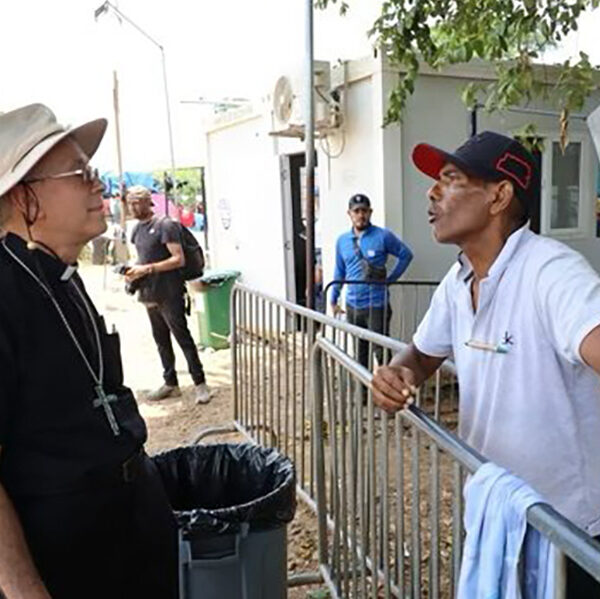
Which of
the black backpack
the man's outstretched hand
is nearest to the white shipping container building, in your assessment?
the black backpack

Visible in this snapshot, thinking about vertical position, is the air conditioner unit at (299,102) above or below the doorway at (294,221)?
above

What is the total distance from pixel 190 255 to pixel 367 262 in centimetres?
165

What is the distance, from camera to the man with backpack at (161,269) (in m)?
5.72

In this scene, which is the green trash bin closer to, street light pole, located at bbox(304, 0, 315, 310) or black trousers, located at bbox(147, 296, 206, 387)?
black trousers, located at bbox(147, 296, 206, 387)

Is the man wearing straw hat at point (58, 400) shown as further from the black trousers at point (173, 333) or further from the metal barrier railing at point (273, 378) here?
the black trousers at point (173, 333)

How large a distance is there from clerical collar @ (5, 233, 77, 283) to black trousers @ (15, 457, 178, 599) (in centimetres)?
53

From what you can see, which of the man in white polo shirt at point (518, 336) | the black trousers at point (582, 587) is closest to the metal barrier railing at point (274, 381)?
the man in white polo shirt at point (518, 336)

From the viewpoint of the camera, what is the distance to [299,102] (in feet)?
20.8

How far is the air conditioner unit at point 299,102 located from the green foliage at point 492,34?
6.86ft

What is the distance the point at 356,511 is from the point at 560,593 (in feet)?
5.09

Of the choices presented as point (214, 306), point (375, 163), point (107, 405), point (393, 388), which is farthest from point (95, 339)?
point (214, 306)

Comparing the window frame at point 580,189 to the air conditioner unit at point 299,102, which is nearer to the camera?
the air conditioner unit at point 299,102

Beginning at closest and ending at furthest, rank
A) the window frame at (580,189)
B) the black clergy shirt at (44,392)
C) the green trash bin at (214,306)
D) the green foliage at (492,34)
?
the black clergy shirt at (44,392), the green foliage at (492,34), the window frame at (580,189), the green trash bin at (214,306)

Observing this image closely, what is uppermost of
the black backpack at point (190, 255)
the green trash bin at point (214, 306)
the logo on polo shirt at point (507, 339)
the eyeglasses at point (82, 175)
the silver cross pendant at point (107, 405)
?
the eyeglasses at point (82, 175)
